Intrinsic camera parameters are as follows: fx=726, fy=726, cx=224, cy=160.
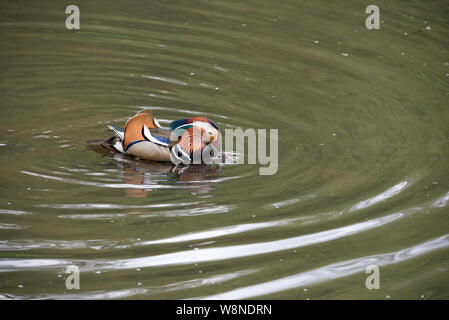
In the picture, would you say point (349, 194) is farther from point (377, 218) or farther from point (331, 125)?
point (331, 125)

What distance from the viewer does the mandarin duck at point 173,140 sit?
20.6 feet

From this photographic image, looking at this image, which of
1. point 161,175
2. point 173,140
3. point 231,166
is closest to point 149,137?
point 173,140

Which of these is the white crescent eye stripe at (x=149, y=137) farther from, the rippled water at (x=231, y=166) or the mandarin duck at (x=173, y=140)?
the rippled water at (x=231, y=166)

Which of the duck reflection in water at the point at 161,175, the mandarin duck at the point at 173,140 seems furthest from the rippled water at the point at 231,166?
the mandarin duck at the point at 173,140

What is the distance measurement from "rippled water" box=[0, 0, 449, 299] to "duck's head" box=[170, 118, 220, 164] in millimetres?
141

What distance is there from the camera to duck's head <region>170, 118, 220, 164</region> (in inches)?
247

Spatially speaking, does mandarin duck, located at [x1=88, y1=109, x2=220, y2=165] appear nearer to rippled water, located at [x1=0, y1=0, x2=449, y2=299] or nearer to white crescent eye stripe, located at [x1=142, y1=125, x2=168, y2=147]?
white crescent eye stripe, located at [x1=142, y1=125, x2=168, y2=147]

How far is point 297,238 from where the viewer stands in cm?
520

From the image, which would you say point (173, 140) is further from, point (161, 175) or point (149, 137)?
point (161, 175)

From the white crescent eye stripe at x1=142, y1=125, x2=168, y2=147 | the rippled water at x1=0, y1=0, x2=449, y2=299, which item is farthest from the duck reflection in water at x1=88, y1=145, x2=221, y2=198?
the white crescent eye stripe at x1=142, y1=125, x2=168, y2=147

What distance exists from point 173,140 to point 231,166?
1.82ft

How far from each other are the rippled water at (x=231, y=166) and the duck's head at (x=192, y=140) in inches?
5.6

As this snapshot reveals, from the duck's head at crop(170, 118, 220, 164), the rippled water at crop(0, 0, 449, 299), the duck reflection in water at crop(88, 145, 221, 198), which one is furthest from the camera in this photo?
the duck's head at crop(170, 118, 220, 164)

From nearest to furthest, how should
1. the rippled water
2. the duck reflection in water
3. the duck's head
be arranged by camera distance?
the rippled water, the duck reflection in water, the duck's head
